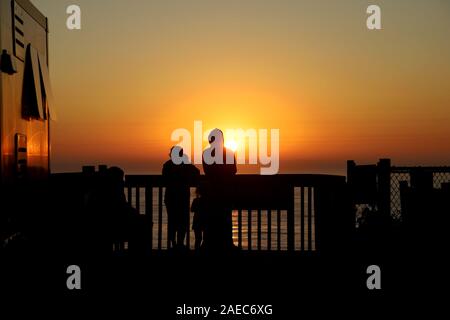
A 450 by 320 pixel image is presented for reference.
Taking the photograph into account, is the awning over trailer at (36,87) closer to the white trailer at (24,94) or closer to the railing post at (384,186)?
the white trailer at (24,94)

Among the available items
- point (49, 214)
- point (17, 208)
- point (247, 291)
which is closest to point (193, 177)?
point (247, 291)

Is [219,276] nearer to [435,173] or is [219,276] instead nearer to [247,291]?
[247,291]

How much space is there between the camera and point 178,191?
1091cm

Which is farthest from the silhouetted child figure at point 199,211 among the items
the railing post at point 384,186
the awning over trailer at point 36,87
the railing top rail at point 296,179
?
the railing post at point 384,186

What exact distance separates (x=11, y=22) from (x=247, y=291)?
433 cm

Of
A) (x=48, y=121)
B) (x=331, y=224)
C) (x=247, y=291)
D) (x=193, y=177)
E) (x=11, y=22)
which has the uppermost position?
(x=11, y=22)

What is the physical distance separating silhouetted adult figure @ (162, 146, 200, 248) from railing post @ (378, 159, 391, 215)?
4180 mm

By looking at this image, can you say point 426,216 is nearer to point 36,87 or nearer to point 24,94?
point 36,87

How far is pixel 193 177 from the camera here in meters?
11.0

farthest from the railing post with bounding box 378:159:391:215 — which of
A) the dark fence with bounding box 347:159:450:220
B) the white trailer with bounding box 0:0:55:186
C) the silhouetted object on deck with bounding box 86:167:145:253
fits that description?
the white trailer with bounding box 0:0:55:186

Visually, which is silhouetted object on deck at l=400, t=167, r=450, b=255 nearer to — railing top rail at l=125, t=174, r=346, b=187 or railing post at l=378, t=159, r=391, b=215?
railing top rail at l=125, t=174, r=346, b=187

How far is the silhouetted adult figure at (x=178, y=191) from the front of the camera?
10.8 meters

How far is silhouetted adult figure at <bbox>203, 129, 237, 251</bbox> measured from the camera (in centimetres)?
1036

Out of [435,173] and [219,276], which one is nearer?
[219,276]
